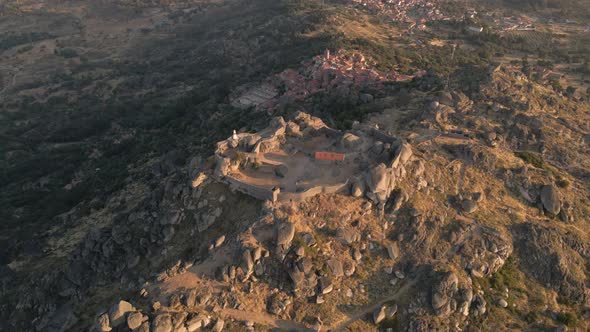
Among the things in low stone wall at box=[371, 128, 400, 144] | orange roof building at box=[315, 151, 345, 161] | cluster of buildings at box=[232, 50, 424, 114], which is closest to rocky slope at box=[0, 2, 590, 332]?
low stone wall at box=[371, 128, 400, 144]

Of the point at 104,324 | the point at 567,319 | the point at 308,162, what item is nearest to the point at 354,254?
the point at 308,162

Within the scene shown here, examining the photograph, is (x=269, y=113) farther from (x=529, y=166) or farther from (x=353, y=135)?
(x=529, y=166)

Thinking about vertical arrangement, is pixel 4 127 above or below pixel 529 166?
below

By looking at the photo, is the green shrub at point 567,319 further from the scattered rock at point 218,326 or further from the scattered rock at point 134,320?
the scattered rock at point 134,320

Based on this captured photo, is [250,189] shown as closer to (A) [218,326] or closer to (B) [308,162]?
(B) [308,162]

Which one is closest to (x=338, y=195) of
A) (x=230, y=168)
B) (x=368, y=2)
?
(x=230, y=168)

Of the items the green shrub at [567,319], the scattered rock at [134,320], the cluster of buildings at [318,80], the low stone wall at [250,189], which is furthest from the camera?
the cluster of buildings at [318,80]

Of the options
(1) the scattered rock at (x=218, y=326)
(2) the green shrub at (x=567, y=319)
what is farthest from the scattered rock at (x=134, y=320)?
(2) the green shrub at (x=567, y=319)

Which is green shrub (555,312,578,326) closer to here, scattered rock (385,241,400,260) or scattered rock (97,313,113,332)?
scattered rock (385,241,400,260)
